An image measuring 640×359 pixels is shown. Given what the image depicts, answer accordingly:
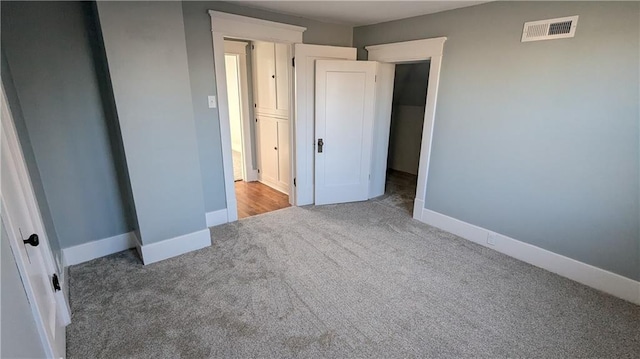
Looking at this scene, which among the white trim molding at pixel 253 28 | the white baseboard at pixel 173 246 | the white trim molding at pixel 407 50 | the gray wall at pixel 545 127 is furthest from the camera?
the white trim molding at pixel 407 50

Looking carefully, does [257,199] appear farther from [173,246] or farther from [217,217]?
[173,246]

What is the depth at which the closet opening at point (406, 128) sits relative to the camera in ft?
15.6

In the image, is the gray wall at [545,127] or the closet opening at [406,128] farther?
the closet opening at [406,128]

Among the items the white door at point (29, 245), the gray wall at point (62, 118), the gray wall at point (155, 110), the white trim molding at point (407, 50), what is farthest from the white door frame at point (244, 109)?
the white door at point (29, 245)

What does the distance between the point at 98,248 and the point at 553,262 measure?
159 inches

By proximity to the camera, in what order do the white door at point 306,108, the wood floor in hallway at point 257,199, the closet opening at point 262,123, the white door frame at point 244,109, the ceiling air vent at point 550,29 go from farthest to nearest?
the white door frame at point 244,109, the closet opening at point 262,123, the wood floor in hallway at point 257,199, the white door at point 306,108, the ceiling air vent at point 550,29

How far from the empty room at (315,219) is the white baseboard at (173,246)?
0.04ft

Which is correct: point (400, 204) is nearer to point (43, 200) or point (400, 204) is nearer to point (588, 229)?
point (588, 229)

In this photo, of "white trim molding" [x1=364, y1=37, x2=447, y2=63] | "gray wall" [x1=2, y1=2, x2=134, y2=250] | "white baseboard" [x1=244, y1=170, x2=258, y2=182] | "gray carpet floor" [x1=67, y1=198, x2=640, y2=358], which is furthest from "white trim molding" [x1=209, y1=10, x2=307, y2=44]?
"white baseboard" [x1=244, y1=170, x2=258, y2=182]

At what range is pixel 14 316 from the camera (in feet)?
3.59

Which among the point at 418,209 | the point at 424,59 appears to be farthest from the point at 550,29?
the point at 418,209

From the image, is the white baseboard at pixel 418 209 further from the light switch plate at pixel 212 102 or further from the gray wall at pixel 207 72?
the light switch plate at pixel 212 102

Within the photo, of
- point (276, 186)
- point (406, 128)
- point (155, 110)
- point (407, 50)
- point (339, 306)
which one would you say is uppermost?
point (407, 50)

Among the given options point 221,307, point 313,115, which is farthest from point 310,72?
point 221,307
